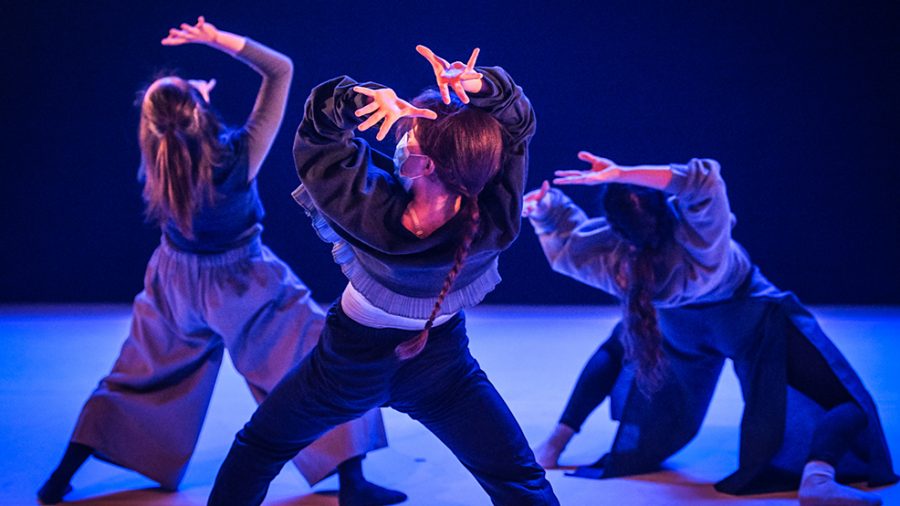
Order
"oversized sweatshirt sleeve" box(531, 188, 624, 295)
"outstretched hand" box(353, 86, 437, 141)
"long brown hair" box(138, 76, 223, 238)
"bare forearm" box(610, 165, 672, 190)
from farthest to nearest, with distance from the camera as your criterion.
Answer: "oversized sweatshirt sleeve" box(531, 188, 624, 295), "long brown hair" box(138, 76, 223, 238), "bare forearm" box(610, 165, 672, 190), "outstretched hand" box(353, 86, 437, 141)

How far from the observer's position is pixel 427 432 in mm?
3150

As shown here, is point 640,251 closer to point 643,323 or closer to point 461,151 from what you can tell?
point 643,323

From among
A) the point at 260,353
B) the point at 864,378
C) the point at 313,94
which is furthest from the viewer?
the point at 864,378

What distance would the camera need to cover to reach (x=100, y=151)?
16.2 ft

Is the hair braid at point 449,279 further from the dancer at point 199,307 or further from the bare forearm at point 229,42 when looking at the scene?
the bare forearm at point 229,42

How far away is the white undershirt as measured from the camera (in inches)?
70.4

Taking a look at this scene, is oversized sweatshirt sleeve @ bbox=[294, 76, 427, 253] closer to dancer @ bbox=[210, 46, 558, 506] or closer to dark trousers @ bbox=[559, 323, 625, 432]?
dancer @ bbox=[210, 46, 558, 506]

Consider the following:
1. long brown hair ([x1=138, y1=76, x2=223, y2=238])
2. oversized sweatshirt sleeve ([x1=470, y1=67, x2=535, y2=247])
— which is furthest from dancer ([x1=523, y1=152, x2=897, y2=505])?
long brown hair ([x1=138, y1=76, x2=223, y2=238])

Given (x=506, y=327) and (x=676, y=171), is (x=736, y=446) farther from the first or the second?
(x=506, y=327)

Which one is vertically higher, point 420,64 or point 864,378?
point 420,64

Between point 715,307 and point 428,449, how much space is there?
0.97 m

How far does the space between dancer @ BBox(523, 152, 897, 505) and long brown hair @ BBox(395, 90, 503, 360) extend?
75 cm

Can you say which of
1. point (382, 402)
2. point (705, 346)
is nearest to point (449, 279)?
point (382, 402)

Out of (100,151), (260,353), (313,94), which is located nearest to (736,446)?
(260,353)
